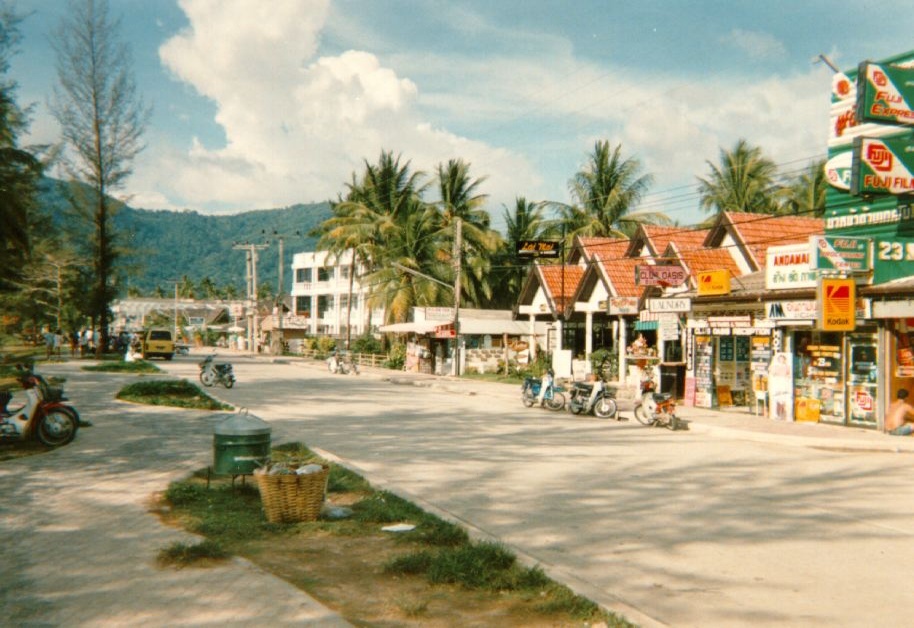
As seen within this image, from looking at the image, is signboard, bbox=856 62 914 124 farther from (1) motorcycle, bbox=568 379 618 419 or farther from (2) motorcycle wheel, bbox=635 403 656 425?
(1) motorcycle, bbox=568 379 618 419

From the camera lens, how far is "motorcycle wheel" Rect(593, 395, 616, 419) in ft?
68.2

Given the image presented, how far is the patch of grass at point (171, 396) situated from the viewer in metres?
20.3

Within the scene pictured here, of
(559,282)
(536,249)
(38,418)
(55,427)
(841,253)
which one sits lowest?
(55,427)

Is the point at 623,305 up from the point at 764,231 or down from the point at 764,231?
down

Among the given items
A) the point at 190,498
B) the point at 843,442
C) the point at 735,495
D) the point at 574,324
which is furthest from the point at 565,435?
the point at 574,324

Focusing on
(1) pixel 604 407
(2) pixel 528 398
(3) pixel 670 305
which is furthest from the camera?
(2) pixel 528 398

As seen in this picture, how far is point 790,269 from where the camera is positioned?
19.5m

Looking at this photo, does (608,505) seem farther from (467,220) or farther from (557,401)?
(467,220)

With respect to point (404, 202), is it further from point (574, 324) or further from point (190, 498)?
point (190, 498)

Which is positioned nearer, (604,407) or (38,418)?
(38,418)

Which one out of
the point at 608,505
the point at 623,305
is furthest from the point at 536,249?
the point at 608,505

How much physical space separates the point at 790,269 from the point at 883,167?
312cm

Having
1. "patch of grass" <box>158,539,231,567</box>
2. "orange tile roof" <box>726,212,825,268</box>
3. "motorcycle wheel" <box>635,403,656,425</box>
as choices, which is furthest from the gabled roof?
"patch of grass" <box>158,539,231,567</box>

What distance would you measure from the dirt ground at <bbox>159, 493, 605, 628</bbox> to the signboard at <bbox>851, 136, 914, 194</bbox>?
1456cm
